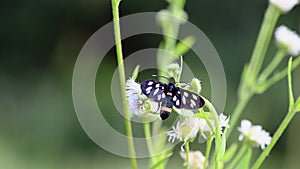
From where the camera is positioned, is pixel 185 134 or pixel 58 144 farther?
pixel 58 144

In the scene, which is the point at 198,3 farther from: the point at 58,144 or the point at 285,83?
the point at 58,144

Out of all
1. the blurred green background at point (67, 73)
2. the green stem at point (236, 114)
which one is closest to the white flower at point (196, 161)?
the green stem at point (236, 114)

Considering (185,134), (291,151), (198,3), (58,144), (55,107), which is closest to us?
(185,134)

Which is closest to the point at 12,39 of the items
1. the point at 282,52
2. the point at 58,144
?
the point at 58,144

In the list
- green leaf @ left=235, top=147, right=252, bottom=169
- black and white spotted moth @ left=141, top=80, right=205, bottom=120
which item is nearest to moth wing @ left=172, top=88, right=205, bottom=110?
black and white spotted moth @ left=141, top=80, right=205, bottom=120

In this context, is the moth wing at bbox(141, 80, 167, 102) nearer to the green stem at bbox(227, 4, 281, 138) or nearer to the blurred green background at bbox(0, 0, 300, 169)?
the green stem at bbox(227, 4, 281, 138)

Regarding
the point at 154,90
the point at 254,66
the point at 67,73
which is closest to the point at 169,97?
the point at 154,90
